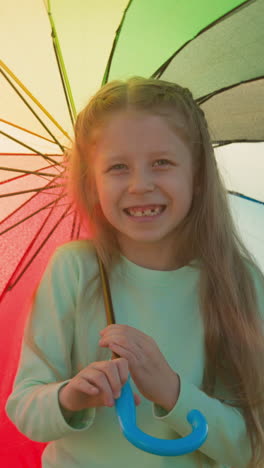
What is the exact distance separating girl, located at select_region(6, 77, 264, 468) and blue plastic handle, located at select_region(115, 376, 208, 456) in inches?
6.9

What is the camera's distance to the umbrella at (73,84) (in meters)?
1.67

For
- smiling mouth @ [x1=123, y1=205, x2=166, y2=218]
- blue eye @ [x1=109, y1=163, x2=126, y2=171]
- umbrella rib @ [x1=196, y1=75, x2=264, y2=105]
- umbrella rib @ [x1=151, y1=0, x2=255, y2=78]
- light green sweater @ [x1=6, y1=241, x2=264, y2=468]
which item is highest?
umbrella rib @ [x1=151, y1=0, x2=255, y2=78]

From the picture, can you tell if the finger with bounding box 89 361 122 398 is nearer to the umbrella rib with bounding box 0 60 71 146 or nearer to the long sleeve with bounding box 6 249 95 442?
the long sleeve with bounding box 6 249 95 442

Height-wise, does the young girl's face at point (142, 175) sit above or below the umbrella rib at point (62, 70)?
below

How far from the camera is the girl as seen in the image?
156 cm

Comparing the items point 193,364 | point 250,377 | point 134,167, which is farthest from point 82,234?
point 250,377

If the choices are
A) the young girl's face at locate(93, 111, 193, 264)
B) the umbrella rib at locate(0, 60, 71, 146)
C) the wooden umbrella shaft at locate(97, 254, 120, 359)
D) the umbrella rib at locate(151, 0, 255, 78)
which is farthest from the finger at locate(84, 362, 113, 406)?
the umbrella rib at locate(151, 0, 255, 78)

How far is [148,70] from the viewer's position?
5.81ft

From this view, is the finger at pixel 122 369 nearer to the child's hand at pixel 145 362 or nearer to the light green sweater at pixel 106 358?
the child's hand at pixel 145 362

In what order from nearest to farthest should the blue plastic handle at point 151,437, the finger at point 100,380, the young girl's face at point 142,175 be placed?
the blue plastic handle at point 151,437
the finger at point 100,380
the young girl's face at point 142,175

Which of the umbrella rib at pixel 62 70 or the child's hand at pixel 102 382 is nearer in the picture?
the child's hand at pixel 102 382

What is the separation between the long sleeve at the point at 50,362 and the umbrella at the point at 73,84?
0.10 meters

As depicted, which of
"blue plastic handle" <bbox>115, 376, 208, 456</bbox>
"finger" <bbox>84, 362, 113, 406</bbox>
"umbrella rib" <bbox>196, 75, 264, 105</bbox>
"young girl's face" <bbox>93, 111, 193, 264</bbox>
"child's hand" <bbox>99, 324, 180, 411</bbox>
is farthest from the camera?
"umbrella rib" <bbox>196, 75, 264, 105</bbox>

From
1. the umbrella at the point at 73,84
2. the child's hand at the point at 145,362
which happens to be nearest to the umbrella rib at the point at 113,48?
the umbrella at the point at 73,84
